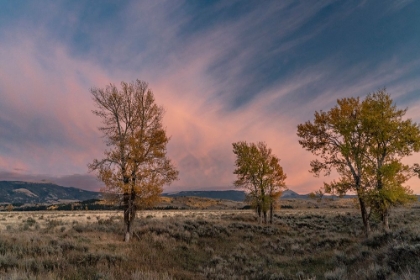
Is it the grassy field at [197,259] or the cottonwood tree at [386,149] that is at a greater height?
the cottonwood tree at [386,149]

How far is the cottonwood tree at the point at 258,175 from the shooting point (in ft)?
105

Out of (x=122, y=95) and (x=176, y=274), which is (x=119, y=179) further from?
(x=176, y=274)

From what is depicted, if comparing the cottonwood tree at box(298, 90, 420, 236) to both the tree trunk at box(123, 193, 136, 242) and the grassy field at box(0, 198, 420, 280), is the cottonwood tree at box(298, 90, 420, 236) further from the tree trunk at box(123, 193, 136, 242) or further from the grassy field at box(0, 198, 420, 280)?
the tree trunk at box(123, 193, 136, 242)

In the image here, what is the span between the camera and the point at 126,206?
640 inches

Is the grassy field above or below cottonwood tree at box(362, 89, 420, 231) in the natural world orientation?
below

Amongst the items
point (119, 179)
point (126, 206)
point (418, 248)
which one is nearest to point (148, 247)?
point (126, 206)

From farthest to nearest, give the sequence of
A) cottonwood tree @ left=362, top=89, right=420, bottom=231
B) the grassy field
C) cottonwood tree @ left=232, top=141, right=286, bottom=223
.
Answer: cottonwood tree @ left=232, top=141, right=286, bottom=223
cottonwood tree @ left=362, top=89, right=420, bottom=231
the grassy field

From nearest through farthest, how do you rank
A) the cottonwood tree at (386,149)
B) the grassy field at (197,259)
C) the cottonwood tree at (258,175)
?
the grassy field at (197,259) → the cottonwood tree at (386,149) → the cottonwood tree at (258,175)

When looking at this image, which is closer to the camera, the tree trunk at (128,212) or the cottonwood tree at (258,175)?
the tree trunk at (128,212)

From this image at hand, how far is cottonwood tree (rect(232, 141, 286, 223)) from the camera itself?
31.9 meters

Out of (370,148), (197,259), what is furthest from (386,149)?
(197,259)

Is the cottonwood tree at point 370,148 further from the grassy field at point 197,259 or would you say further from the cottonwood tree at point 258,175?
the cottonwood tree at point 258,175

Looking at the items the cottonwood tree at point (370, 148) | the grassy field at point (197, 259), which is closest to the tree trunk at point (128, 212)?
the grassy field at point (197, 259)

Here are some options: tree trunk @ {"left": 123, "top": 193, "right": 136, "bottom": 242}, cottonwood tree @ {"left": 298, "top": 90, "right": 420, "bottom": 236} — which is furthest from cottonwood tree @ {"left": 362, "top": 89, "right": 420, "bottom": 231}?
tree trunk @ {"left": 123, "top": 193, "right": 136, "bottom": 242}
